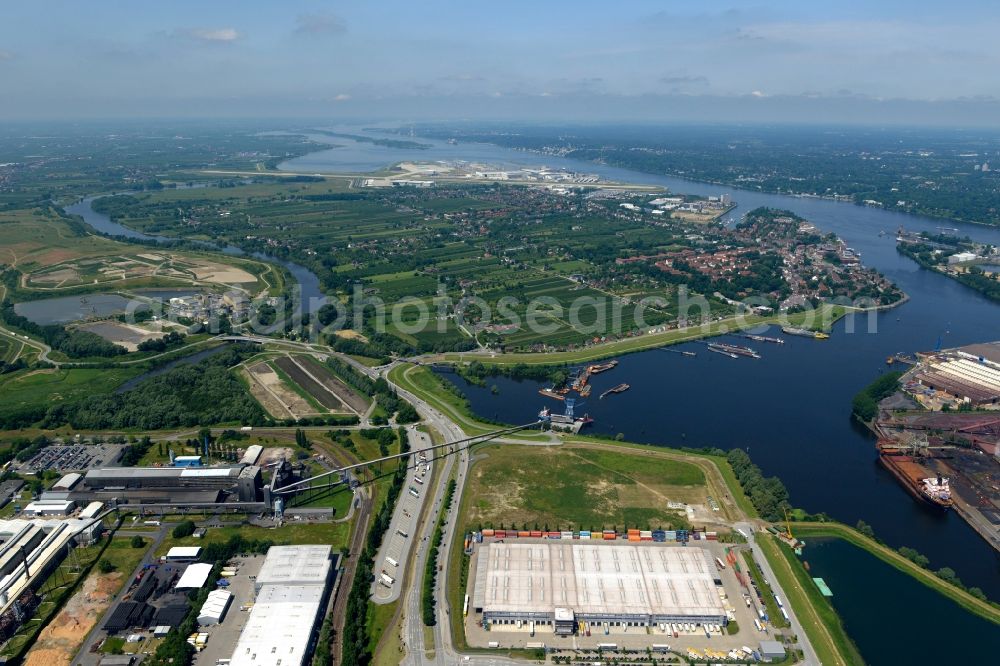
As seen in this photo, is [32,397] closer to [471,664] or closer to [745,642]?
[471,664]

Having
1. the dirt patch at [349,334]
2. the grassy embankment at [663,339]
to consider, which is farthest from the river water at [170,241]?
the grassy embankment at [663,339]

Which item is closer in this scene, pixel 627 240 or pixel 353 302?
pixel 353 302

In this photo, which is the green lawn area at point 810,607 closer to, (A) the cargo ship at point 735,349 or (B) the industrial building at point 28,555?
(A) the cargo ship at point 735,349

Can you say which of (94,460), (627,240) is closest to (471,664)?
(94,460)

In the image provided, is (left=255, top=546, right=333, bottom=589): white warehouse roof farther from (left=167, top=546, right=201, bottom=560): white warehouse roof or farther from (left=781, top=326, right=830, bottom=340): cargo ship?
(left=781, top=326, right=830, bottom=340): cargo ship

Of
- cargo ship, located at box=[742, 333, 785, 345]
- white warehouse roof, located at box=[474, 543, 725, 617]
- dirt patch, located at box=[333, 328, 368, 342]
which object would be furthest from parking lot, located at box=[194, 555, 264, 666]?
cargo ship, located at box=[742, 333, 785, 345]

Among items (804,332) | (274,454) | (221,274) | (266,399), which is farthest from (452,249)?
(274,454)

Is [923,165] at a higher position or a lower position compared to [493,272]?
higher
